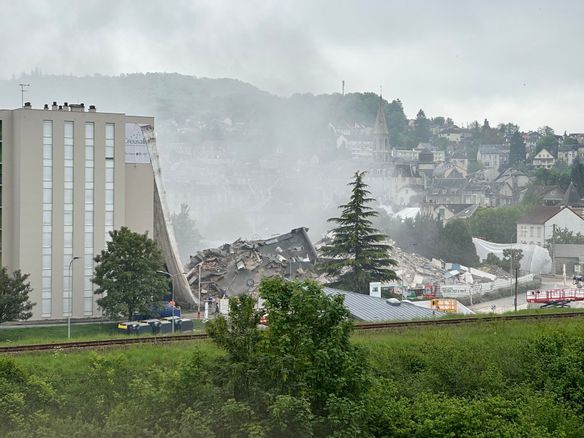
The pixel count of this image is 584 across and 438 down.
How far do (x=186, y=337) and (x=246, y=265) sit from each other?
66.2 ft

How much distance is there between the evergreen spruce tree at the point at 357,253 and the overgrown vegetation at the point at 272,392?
18008 millimetres

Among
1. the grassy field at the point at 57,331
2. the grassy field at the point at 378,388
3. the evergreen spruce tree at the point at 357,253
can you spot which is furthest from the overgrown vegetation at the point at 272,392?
the evergreen spruce tree at the point at 357,253

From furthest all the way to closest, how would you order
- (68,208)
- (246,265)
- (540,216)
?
(540,216)
(246,265)
(68,208)

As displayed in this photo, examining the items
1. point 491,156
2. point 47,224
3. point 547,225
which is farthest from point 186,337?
point 491,156

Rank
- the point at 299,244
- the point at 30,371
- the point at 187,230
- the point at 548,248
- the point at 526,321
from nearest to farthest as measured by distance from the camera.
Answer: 1. the point at 30,371
2. the point at 526,321
3. the point at 299,244
4. the point at 548,248
5. the point at 187,230

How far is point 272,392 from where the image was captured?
1342 cm

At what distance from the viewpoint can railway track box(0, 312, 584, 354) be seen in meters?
17.1

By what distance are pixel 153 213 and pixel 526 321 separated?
16.1 meters

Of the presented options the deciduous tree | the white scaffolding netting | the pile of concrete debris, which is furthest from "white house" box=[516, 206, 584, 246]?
the deciduous tree

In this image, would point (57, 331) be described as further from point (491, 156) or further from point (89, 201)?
point (491, 156)

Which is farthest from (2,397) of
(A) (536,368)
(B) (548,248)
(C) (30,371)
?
(B) (548,248)

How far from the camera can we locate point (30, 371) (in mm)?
15211

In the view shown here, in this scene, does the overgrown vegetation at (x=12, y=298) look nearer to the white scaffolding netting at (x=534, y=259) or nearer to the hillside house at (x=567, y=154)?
the white scaffolding netting at (x=534, y=259)

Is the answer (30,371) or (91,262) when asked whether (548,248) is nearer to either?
(91,262)
